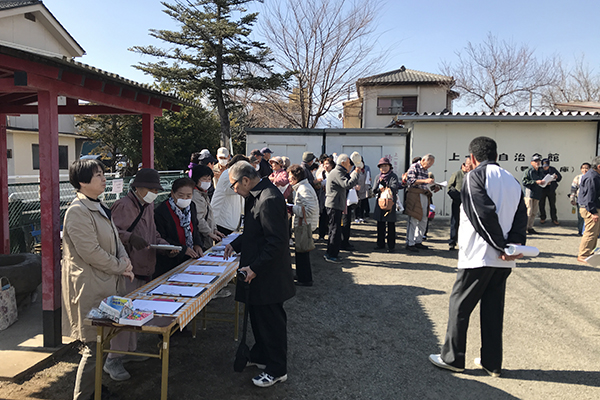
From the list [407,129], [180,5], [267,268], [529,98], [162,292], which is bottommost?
[162,292]

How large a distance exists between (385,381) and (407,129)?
10442 millimetres

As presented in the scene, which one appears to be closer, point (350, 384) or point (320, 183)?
point (350, 384)

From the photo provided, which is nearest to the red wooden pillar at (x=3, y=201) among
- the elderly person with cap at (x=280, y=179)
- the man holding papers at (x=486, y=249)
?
the elderly person with cap at (x=280, y=179)

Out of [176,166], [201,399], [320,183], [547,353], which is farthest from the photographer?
[176,166]

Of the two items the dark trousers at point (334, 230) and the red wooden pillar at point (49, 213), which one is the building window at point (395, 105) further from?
the red wooden pillar at point (49, 213)

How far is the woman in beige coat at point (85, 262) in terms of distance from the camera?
291 cm

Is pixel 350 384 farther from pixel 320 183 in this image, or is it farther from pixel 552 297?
pixel 320 183

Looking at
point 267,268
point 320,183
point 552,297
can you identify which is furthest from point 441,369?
point 320,183

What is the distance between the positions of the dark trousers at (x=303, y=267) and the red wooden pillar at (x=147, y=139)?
261 centimetres

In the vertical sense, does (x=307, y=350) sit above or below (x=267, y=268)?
below

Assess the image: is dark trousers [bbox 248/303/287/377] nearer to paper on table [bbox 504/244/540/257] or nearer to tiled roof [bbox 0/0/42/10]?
paper on table [bbox 504/244/540/257]

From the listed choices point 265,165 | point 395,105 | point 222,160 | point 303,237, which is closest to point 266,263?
point 303,237

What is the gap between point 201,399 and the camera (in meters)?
3.20

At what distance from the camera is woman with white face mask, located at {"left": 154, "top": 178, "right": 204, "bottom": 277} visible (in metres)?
4.10
